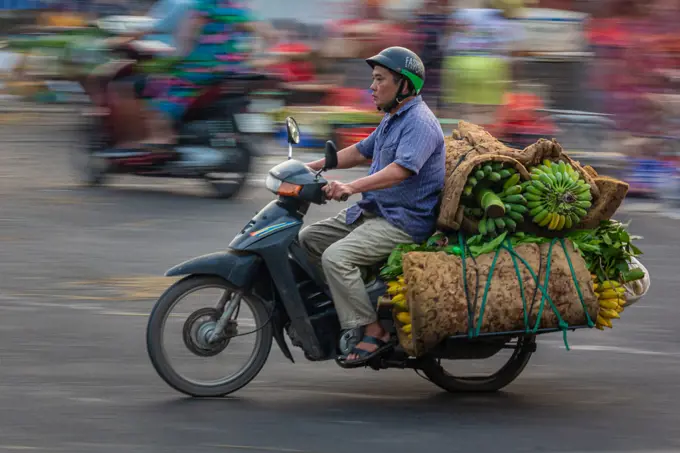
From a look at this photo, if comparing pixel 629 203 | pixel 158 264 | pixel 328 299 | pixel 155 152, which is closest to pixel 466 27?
pixel 629 203

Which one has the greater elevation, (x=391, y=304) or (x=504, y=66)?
(x=391, y=304)

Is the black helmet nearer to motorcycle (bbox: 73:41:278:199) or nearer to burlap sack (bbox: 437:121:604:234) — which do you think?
burlap sack (bbox: 437:121:604:234)

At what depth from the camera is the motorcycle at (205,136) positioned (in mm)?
12062

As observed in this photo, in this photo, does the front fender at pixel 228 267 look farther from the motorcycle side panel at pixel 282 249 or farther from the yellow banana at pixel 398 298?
the yellow banana at pixel 398 298

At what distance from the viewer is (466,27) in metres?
14.0

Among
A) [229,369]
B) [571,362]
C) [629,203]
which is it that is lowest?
[629,203]

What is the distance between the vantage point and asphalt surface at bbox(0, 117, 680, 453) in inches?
221

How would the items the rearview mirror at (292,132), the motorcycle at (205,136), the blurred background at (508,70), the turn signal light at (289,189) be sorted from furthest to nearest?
1. the blurred background at (508,70)
2. the motorcycle at (205,136)
3. the rearview mirror at (292,132)
4. the turn signal light at (289,189)

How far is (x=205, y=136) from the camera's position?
12141 mm

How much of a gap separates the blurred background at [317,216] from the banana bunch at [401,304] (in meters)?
0.46

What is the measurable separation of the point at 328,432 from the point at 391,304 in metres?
0.72

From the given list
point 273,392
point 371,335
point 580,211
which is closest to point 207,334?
point 273,392

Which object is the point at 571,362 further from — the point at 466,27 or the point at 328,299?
the point at 466,27

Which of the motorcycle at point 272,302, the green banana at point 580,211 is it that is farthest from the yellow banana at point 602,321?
the green banana at point 580,211
